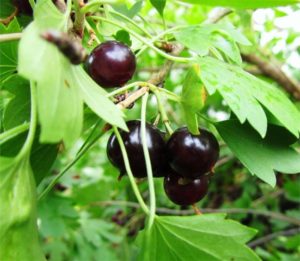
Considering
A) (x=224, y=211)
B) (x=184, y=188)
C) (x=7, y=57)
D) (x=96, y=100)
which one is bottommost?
(x=224, y=211)

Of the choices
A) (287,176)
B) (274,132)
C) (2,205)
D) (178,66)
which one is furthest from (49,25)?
(287,176)

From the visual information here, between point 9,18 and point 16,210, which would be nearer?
point 16,210

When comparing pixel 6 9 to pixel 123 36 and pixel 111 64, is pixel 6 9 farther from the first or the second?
pixel 111 64

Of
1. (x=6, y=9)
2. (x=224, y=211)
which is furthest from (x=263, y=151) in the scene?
(x=224, y=211)

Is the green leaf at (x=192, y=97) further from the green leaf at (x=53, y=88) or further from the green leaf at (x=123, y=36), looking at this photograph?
the green leaf at (x=123, y=36)

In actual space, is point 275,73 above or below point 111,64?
below

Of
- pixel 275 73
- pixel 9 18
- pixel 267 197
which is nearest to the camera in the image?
pixel 9 18

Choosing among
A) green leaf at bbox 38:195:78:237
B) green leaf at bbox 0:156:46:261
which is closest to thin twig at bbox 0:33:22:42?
green leaf at bbox 0:156:46:261

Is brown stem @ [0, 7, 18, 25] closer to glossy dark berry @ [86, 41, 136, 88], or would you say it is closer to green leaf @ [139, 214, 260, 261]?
glossy dark berry @ [86, 41, 136, 88]
